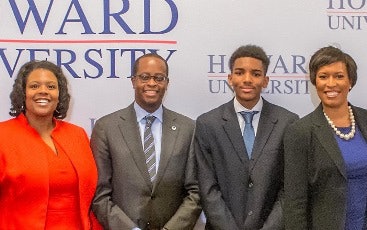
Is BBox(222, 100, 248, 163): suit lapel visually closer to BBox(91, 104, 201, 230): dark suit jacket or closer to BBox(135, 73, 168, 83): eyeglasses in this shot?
BBox(91, 104, 201, 230): dark suit jacket

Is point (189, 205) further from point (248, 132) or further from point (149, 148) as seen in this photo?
point (248, 132)

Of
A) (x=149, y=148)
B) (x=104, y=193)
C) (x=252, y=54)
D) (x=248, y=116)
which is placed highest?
(x=252, y=54)

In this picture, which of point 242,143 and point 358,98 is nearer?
point 242,143

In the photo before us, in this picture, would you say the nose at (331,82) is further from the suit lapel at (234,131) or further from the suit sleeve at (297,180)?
the suit lapel at (234,131)

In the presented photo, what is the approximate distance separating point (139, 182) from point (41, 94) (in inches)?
27.3

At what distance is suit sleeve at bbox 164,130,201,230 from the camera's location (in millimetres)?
3611

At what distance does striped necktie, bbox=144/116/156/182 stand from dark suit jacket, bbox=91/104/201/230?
33 millimetres

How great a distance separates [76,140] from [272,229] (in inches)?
44.9

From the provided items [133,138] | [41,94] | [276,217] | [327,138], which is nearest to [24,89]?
[41,94]

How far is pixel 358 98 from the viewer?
425 cm

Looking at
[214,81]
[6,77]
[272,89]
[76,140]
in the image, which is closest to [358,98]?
[272,89]

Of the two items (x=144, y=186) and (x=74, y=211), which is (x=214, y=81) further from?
(x=74, y=211)

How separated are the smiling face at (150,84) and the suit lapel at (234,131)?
38cm

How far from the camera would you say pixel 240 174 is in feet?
11.8
